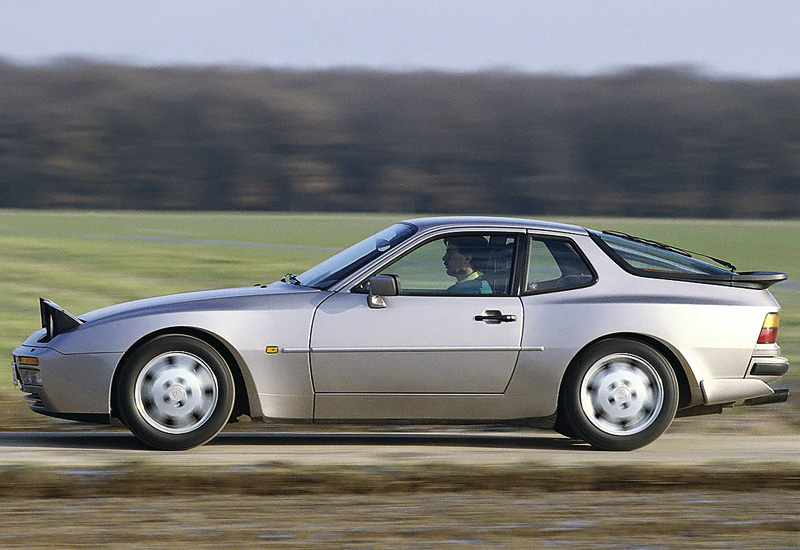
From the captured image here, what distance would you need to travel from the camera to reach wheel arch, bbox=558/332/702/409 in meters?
6.93

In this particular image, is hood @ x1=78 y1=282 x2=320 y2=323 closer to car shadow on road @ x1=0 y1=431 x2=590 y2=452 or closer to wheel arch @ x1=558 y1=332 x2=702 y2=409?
car shadow on road @ x1=0 y1=431 x2=590 y2=452

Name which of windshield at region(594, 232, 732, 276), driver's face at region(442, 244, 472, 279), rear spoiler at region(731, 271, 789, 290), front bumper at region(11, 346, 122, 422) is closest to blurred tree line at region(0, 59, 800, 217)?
windshield at region(594, 232, 732, 276)

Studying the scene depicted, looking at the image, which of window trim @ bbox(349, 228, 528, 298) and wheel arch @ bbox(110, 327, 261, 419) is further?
window trim @ bbox(349, 228, 528, 298)

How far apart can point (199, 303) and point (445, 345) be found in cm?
140

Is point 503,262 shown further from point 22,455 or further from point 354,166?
point 354,166

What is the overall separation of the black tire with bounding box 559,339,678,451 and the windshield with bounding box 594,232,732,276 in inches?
19.7

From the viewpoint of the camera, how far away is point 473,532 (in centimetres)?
530

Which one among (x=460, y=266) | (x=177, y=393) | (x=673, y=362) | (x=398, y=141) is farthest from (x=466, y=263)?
(x=398, y=141)

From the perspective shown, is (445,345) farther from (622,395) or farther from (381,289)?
(622,395)

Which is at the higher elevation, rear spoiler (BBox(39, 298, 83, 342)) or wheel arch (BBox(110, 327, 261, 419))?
rear spoiler (BBox(39, 298, 83, 342))

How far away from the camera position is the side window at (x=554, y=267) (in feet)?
23.0

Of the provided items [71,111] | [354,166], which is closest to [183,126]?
[71,111]

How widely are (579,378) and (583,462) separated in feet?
1.87

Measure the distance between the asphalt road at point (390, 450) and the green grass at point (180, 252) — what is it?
3.29 m
